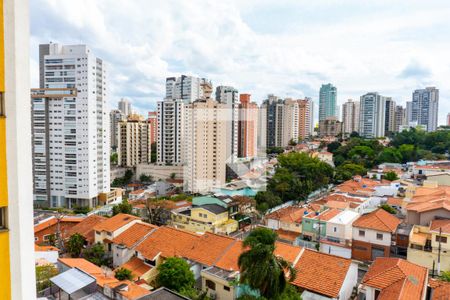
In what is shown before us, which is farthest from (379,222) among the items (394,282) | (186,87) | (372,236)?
(186,87)

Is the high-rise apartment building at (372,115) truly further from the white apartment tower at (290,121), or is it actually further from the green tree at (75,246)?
the green tree at (75,246)

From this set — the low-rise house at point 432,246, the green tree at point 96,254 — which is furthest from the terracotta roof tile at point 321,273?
the green tree at point 96,254

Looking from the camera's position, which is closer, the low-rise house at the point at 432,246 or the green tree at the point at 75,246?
the low-rise house at the point at 432,246

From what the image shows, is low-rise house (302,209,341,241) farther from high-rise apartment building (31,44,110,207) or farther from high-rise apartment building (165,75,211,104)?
high-rise apartment building (165,75,211,104)

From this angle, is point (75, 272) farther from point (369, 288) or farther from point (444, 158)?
point (444, 158)

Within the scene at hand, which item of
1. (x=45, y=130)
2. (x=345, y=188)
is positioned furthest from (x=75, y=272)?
(x=45, y=130)

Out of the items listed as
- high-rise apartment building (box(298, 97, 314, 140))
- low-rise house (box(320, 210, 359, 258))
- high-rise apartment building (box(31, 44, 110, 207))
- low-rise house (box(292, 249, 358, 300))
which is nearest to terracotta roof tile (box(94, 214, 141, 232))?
low-rise house (box(292, 249, 358, 300))

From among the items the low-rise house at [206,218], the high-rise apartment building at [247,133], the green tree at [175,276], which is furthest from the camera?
the high-rise apartment building at [247,133]
